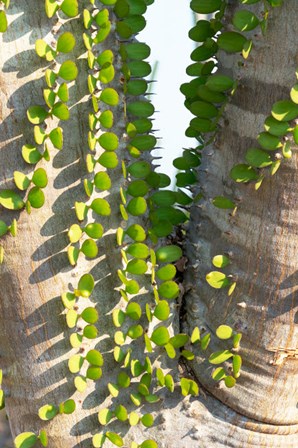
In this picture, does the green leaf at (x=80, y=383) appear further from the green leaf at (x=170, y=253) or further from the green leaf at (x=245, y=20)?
the green leaf at (x=245, y=20)

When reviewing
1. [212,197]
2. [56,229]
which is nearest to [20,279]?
[56,229]

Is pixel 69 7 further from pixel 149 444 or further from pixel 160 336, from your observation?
pixel 149 444

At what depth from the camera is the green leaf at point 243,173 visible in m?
0.70

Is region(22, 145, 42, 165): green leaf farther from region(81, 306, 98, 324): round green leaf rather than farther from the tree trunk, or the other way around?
region(81, 306, 98, 324): round green leaf

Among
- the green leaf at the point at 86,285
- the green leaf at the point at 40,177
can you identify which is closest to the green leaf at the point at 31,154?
the green leaf at the point at 40,177

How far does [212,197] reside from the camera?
77 cm

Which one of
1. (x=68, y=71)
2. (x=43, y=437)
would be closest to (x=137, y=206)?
(x=68, y=71)

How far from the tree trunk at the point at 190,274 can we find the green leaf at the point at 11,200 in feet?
0.03

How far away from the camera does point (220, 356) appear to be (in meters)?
0.77

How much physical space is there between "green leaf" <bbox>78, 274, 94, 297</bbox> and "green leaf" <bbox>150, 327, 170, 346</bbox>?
0.08m

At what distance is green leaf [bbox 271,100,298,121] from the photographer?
2.17 ft

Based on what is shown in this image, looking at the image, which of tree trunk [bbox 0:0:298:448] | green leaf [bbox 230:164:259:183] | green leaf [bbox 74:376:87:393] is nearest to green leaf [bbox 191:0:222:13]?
tree trunk [bbox 0:0:298:448]

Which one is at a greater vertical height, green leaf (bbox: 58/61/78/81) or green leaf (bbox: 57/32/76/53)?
green leaf (bbox: 57/32/76/53)

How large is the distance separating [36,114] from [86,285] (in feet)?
0.57
